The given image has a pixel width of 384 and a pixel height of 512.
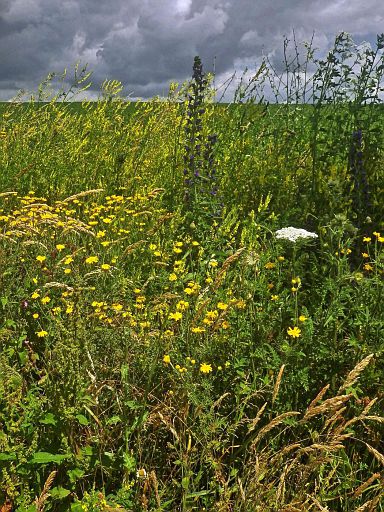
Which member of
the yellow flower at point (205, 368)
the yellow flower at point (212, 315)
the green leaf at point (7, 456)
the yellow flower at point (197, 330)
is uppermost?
the yellow flower at point (212, 315)

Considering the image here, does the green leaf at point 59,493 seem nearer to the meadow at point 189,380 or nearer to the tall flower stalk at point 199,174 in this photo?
the meadow at point 189,380

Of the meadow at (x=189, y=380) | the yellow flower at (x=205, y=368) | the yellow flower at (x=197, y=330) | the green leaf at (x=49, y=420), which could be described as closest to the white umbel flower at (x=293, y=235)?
the meadow at (x=189, y=380)

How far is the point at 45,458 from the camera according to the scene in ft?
6.35

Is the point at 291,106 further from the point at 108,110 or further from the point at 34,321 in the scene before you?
the point at 34,321

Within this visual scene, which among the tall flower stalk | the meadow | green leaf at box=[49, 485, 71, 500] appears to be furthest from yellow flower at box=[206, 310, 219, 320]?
the tall flower stalk

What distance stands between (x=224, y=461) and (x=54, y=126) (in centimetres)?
431

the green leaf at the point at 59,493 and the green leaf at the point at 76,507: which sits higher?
the green leaf at the point at 59,493

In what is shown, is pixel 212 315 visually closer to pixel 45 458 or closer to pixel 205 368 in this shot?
pixel 205 368

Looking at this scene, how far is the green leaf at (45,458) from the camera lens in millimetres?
1921

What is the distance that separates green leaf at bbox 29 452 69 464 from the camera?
1.92m

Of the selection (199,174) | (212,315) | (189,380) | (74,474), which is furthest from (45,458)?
(199,174)

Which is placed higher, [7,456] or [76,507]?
[7,456]

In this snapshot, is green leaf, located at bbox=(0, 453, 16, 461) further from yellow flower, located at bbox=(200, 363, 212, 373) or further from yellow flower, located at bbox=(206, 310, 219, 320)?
yellow flower, located at bbox=(206, 310, 219, 320)

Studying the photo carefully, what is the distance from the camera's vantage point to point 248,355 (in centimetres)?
247
